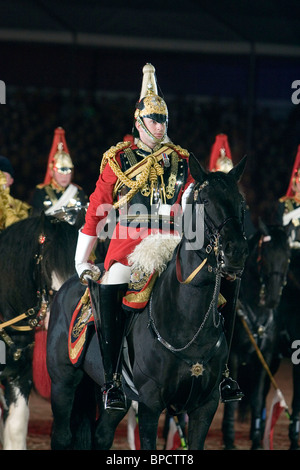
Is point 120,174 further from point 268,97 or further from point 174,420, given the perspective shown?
point 268,97

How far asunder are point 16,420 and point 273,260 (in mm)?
2643

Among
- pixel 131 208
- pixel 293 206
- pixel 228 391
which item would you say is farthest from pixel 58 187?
pixel 228 391

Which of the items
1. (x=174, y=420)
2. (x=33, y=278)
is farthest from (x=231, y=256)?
(x=174, y=420)

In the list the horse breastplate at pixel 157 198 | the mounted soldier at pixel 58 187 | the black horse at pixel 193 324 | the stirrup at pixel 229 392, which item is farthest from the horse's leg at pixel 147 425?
the mounted soldier at pixel 58 187

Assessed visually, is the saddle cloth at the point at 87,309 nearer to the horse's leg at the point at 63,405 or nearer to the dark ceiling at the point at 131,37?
the horse's leg at the point at 63,405

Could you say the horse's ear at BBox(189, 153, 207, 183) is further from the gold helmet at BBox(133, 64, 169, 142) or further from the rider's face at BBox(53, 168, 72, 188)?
the rider's face at BBox(53, 168, 72, 188)

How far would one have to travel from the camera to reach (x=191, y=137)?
56.4 feet

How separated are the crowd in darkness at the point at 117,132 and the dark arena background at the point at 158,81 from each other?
19 millimetres

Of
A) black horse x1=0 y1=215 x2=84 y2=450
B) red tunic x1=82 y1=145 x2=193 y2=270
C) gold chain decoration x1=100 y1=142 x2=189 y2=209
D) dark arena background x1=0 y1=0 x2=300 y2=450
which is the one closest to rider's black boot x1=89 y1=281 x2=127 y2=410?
red tunic x1=82 y1=145 x2=193 y2=270

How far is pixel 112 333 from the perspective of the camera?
4727mm

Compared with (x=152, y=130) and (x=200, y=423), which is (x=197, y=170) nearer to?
(x=152, y=130)

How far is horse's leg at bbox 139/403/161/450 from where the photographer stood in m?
4.48

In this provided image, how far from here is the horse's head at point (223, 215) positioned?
411 cm
